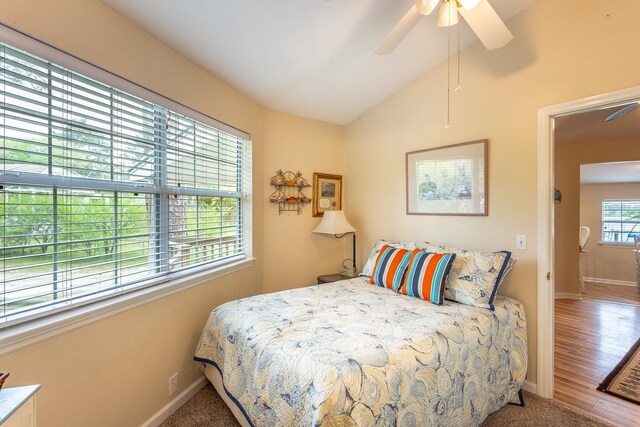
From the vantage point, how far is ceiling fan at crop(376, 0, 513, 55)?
1502 millimetres

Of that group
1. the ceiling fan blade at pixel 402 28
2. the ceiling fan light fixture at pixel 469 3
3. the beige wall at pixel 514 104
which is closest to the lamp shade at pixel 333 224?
the beige wall at pixel 514 104

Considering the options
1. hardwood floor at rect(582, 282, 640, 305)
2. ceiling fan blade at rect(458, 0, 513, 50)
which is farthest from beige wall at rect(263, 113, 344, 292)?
hardwood floor at rect(582, 282, 640, 305)

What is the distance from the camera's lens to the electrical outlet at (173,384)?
190 cm

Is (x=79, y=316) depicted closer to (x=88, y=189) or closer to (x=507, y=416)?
(x=88, y=189)

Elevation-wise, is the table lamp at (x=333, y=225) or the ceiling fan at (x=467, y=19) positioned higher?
the ceiling fan at (x=467, y=19)

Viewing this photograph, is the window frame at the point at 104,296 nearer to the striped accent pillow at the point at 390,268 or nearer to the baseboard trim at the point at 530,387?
the striped accent pillow at the point at 390,268

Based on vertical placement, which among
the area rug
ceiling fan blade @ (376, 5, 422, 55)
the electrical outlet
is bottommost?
the area rug

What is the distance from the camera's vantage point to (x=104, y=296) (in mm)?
1521

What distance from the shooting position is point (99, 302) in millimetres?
1498

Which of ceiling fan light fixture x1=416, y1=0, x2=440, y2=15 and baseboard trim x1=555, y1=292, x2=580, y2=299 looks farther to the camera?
baseboard trim x1=555, y1=292, x2=580, y2=299

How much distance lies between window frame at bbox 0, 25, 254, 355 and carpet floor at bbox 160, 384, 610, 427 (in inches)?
32.6

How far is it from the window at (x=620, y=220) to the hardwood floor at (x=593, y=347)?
1.77 meters

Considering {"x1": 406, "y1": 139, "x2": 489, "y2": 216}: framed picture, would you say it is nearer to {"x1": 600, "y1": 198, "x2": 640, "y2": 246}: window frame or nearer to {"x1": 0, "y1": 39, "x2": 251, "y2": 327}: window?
{"x1": 0, "y1": 39, "x2": 251, "y2": 327}: window

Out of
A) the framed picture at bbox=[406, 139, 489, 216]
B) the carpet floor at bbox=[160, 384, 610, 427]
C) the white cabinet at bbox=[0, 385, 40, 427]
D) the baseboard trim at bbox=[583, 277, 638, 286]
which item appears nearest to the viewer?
the white cabinet at bbox=[0, 385, 40, 427]
